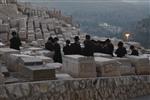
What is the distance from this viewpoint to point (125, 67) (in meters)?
14.3

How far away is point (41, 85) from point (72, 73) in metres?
2.16

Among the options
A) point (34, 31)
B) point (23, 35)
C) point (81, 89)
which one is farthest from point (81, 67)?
point (34, 31)

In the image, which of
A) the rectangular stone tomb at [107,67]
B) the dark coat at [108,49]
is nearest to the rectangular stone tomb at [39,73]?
the rectangular stone tomb at [107,67]

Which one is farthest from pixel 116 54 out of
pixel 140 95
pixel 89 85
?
pixel 89 85

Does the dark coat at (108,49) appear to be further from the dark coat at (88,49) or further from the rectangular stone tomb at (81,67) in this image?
the rectangular stone tomb at (81,67)

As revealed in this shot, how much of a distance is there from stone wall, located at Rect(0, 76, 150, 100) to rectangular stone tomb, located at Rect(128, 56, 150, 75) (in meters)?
0.60

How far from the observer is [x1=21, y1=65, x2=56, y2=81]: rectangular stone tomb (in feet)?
37.5

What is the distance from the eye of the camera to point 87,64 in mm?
12914

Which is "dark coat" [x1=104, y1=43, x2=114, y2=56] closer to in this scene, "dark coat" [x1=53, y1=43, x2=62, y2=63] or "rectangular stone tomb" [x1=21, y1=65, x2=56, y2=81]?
"dark coat" [x1=53, y1=43, x2=62, y2=63]

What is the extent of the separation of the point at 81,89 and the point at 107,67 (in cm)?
179

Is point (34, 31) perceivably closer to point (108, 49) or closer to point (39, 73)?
point (108, 49)

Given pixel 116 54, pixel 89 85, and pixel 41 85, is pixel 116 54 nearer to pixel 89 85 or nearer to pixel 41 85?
pixel 89 85

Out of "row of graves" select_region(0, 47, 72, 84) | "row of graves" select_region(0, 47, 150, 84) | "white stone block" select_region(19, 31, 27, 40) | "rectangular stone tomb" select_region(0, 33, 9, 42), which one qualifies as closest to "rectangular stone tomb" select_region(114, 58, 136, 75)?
"row of graves" select_region(0, 47, 150, 84)

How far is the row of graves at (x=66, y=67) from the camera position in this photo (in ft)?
38.1
